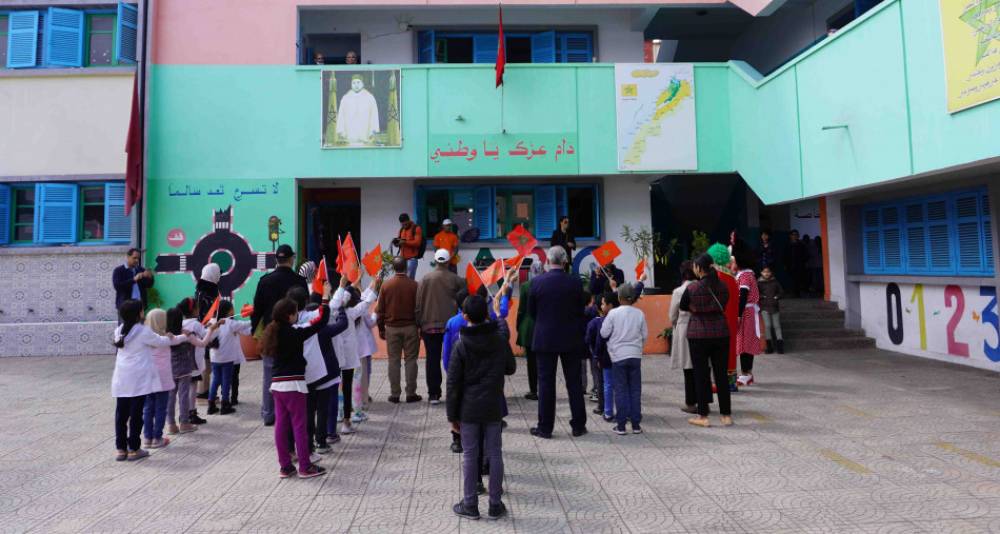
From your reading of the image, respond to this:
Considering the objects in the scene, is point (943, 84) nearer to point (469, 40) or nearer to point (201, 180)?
point (469, 40)

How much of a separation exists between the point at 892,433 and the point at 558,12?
11.9m

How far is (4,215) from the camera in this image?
475 inches

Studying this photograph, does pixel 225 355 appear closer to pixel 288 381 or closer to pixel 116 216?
pixel 288 381

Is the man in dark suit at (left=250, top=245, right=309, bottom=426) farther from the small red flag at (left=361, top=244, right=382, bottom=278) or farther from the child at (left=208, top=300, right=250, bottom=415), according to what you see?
the child at (left=208, top=300, right=250, bottom=415)

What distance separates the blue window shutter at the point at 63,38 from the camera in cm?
1223

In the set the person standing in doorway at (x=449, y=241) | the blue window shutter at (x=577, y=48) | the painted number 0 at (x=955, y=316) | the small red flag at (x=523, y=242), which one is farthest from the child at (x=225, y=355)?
the painted number 0 at (x=955, y=316)

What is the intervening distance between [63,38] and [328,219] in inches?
263

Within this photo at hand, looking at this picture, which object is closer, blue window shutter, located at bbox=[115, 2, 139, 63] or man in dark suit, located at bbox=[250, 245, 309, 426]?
man in dark suit, located at bbox=[250, 245, 309, 426]

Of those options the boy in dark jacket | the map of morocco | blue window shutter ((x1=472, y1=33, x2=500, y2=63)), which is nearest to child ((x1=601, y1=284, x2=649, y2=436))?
the boy in dark jacket

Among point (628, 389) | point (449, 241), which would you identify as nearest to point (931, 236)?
point (628, 389)

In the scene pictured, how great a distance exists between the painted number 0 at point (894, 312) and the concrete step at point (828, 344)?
49 cm

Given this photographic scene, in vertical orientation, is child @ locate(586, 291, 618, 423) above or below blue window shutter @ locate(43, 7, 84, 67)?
below

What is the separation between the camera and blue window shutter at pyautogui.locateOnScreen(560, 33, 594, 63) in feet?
46.7

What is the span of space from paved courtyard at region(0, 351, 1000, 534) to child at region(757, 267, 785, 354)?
3416mm
